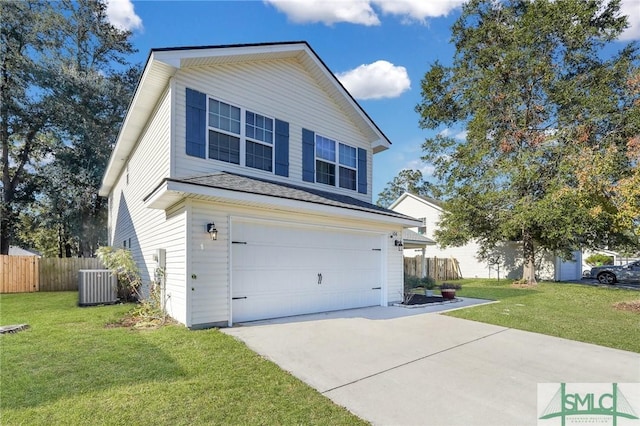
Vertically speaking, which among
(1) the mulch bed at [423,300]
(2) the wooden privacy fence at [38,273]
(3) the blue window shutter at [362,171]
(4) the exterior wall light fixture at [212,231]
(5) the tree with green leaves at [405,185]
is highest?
(5) the tree with green leaves at [405,185]

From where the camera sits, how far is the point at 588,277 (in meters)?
24.7

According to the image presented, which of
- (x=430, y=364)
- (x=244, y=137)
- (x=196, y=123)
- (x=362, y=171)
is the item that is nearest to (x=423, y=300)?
(x=362, y=171)

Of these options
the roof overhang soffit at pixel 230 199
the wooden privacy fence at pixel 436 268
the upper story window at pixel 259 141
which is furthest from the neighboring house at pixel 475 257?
the upper story window at pixel 259 141

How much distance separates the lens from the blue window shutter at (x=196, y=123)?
7.42 m

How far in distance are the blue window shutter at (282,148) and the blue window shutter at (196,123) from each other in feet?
6.50

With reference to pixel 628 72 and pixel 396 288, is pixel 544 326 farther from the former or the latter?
pixel 628 72

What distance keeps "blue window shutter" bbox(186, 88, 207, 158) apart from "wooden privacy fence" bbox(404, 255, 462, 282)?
584 inches

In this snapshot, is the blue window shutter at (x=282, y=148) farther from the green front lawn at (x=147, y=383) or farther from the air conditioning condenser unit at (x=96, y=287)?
the air conditioning condenser unit at (x=96, y=287)

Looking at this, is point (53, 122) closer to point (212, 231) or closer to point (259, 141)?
point (259, 141)

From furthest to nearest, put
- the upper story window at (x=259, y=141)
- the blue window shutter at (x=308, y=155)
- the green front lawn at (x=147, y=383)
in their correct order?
the blue window shutter at (x=308, y=155) → the upper story window at (x=259, y=141) → the green front lawn at (x=147, y=383)

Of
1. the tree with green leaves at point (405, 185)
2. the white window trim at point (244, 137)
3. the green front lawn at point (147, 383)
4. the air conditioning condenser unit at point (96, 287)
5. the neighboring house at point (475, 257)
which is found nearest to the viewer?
the green front lawn at point (147, 383)

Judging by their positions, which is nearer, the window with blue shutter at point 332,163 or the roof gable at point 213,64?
the roof gable at point 213,64

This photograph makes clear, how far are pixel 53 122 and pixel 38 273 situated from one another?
33.3 feet

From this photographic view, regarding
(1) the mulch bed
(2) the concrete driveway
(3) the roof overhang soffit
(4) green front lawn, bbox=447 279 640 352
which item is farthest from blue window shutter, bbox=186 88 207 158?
(1) the mulch bed
